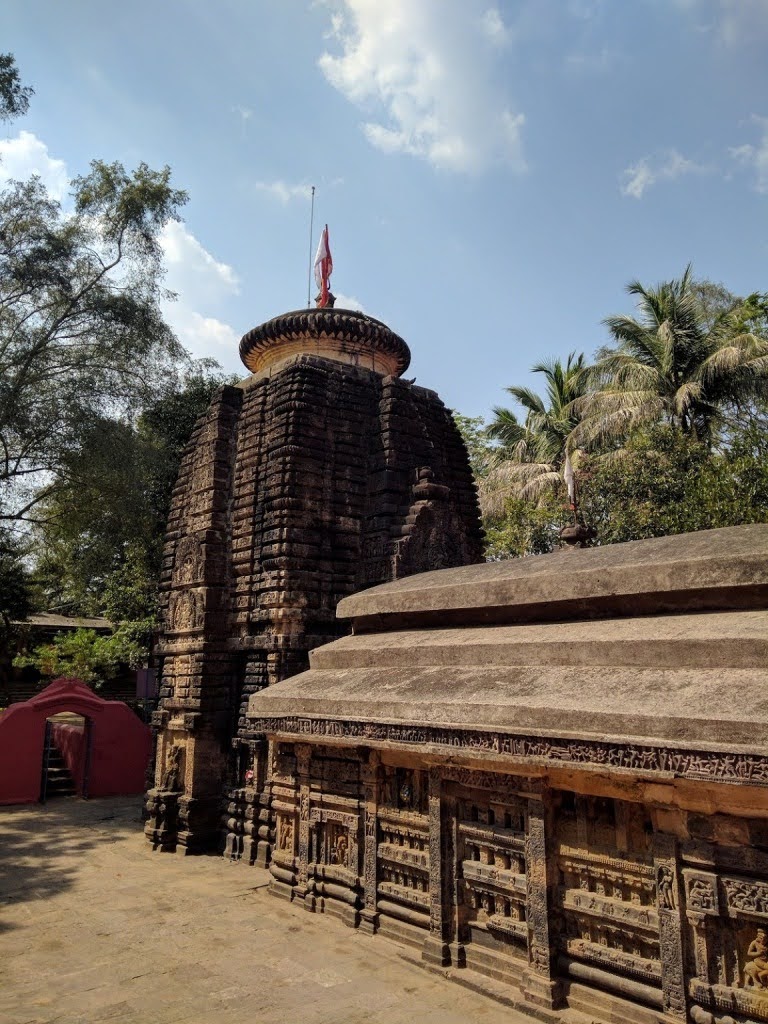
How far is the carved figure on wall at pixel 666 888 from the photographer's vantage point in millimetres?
3934

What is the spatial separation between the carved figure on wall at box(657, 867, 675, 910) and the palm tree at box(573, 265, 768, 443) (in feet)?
48.0

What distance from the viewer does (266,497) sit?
975 cm

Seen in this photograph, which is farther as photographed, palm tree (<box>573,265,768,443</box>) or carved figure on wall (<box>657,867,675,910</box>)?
palm tree (<box>573,265,768,443</box>)

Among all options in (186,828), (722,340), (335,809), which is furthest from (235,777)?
(722,340)

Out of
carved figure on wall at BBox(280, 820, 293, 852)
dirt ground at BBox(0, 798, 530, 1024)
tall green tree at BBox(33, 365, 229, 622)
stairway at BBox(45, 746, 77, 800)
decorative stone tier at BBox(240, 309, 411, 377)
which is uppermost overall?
decorative stone tier at BBox(240, 309, 411, 377)

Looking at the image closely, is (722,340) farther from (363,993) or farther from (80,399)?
(363,993)

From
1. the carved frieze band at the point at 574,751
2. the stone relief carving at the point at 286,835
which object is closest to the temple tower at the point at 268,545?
the stone relief carving at the point at 286,835

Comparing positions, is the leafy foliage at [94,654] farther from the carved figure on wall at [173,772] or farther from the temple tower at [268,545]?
the carved figure on wall at [173,772]

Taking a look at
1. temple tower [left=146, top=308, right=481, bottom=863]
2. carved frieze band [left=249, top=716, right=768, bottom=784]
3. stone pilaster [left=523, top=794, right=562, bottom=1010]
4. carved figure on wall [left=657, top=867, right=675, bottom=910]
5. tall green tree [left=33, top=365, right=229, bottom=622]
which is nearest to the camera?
carved frieze band [left=249, top=716, right=768, bottom=784]

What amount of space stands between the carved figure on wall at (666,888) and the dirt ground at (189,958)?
121cm

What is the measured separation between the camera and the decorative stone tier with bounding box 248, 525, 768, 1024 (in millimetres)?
3768

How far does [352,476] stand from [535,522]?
856 centimetres

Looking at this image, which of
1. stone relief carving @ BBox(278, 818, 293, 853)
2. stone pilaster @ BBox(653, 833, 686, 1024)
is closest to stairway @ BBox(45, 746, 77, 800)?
stone relief carving @ BBox(278, 818, 293, 853)

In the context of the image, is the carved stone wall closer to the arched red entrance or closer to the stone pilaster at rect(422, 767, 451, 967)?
the stone pilaster at rect(422, 767, 451, 967)
